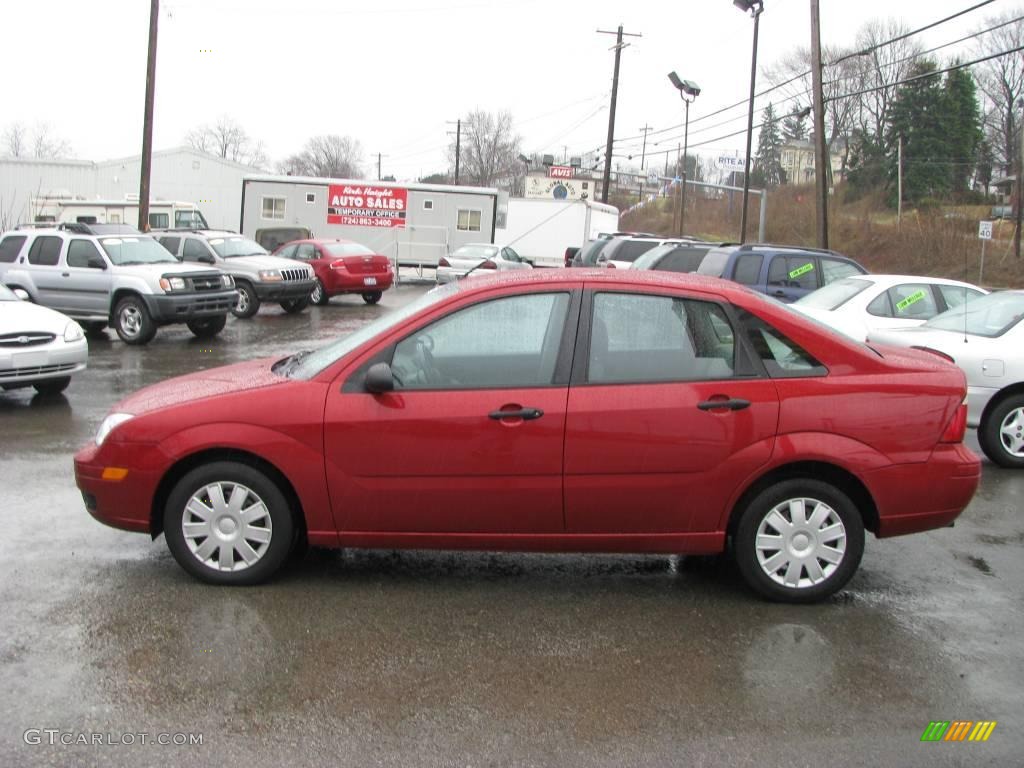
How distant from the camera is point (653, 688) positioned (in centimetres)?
407

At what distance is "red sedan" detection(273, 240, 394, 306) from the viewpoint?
974 inches

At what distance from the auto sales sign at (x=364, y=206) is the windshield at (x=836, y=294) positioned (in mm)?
26017

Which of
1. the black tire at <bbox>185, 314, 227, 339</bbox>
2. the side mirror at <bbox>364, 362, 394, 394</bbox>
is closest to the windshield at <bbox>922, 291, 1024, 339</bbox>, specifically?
the side mirror at <bbox>364, 362, 394, 394</bbox>

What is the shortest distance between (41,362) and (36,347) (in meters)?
0.16

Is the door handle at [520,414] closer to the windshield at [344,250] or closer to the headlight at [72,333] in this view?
the headlight at [72,333]

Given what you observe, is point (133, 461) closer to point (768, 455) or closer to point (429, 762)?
point (429, 762)

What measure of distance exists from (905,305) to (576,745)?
28.3 ft

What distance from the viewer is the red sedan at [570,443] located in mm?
4785

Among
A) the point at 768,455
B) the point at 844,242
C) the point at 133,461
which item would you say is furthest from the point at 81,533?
the point at 844,242

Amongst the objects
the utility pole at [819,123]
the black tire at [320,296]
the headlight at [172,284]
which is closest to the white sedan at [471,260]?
the black tire at [320,296]

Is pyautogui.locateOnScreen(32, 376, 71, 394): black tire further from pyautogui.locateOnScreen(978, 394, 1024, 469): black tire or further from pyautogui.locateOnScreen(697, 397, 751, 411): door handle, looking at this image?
pyautogui.locateOnScreen(978, 394, 1024, 469): black tire

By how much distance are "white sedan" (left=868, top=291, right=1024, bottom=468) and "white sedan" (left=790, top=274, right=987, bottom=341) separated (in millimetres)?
2003

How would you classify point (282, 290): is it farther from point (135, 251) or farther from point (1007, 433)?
point (1007, 433)

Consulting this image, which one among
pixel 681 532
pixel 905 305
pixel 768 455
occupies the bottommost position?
pixel 681 532
